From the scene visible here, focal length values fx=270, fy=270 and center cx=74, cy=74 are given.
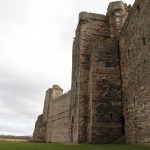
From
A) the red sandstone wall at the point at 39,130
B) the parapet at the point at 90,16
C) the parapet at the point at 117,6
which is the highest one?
the parapet at the point at 117,6

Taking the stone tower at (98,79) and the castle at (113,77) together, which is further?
the stone tower at (98,79)

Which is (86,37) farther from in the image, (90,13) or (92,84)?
(92,84)

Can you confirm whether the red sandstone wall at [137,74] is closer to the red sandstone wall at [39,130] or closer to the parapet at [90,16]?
the parapet at [90,16]

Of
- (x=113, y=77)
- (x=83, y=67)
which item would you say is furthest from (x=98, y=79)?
(x=83, y=67)

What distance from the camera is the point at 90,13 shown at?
61.9ft

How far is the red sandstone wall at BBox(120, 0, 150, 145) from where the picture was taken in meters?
11.9

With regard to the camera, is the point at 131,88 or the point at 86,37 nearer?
the point at 131,88

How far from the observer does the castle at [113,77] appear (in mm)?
12445

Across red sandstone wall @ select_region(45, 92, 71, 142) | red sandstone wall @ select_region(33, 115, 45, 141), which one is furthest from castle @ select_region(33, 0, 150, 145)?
red sandstone wall @ select_region(33, 115, 45, 141)

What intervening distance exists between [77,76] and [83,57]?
1324 mm

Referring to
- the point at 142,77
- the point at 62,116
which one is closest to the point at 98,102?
the point at 142,77

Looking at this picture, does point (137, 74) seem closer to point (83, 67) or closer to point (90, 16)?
point (83, 67)

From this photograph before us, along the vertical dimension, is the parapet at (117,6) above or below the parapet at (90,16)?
above

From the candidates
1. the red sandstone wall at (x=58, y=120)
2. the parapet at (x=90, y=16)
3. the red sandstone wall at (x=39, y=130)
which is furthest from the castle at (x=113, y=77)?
the red sandstone wall at (x=39, y=130)
